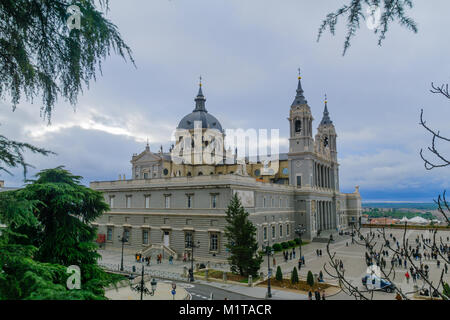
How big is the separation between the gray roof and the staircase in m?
33.9

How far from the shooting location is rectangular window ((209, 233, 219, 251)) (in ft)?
123

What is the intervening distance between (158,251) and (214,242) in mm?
7929

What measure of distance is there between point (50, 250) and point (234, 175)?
90.2 feet

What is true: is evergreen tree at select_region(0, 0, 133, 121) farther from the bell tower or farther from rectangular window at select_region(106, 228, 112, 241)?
the bell tower

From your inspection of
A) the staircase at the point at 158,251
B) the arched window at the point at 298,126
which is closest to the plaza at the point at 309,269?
the staircase at the point at 158,251

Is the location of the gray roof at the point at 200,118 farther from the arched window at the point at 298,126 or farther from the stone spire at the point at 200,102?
the arched window at the point at 298,126

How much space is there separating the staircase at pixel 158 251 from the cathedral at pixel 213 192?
126 mm

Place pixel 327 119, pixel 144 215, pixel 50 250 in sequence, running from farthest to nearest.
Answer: pixel 327 119, pixel 144 215, pixel 50 250

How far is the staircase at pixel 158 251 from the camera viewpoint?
39344 millimetres

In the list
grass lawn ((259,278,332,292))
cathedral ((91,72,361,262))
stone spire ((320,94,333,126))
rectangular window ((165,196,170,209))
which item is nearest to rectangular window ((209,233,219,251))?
cathedral ((91,72,361,262))

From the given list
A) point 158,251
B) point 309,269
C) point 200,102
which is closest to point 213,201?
point 158,251
